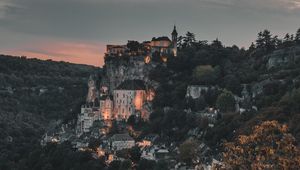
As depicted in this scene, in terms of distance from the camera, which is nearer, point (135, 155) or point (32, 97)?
point (135, 155)

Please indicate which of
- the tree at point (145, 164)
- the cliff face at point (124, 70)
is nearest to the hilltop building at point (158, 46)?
the cliff face at point (124, 70)

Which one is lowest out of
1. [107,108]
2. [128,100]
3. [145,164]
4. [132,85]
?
[145,164]

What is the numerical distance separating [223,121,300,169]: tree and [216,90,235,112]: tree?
43.3 metres

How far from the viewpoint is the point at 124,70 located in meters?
75.9

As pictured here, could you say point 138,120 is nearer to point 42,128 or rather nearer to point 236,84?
point 236,84

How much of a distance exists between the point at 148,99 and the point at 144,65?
471 centimetres

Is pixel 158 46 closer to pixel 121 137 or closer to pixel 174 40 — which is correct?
pixel 174 40

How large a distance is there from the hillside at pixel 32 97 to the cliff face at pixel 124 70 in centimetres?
772

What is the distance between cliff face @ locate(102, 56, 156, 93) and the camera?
2933 inches

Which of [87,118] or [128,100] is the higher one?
[128,100]

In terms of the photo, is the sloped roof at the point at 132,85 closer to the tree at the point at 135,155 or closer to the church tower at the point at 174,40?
the church tower at the point at 174,40

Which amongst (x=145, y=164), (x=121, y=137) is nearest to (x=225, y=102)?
(x=121, y=137)

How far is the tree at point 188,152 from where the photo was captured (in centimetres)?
5110

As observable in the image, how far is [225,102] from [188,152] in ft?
34.7
